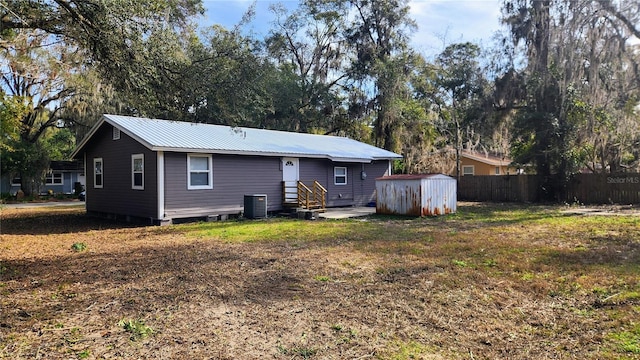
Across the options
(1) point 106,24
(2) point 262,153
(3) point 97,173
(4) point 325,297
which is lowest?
(4) point 325,297

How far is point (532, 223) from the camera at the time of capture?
11.8 meters

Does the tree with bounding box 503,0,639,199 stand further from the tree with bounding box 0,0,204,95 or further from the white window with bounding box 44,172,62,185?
the white window with bounding box 44,172,62,185

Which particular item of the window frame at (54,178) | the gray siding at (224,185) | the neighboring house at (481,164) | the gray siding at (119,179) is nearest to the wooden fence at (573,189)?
the neighboring house at (481,164)

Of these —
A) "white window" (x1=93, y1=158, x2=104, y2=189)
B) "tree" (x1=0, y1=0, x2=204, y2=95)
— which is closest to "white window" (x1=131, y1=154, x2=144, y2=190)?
"white window" (x1=93, y1=158, x2=104, y2=189)

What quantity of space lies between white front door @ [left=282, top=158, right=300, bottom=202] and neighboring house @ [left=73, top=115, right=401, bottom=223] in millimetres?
39

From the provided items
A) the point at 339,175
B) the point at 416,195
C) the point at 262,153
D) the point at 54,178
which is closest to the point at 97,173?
the point at 262,153

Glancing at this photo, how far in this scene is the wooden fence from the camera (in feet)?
57.7

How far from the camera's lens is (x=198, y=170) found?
44.1 feet

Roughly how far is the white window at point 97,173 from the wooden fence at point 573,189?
17.9 m

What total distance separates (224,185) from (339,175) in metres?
5.73

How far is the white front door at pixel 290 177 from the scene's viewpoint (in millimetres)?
15883

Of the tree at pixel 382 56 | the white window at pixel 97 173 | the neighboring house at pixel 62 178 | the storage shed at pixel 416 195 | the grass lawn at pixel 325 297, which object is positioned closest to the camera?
the grass lawn at pixel 325 297

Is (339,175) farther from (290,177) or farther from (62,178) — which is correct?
(62,178)

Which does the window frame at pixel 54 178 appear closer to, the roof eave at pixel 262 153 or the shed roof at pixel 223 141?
the shed roof at pixel 223 141
